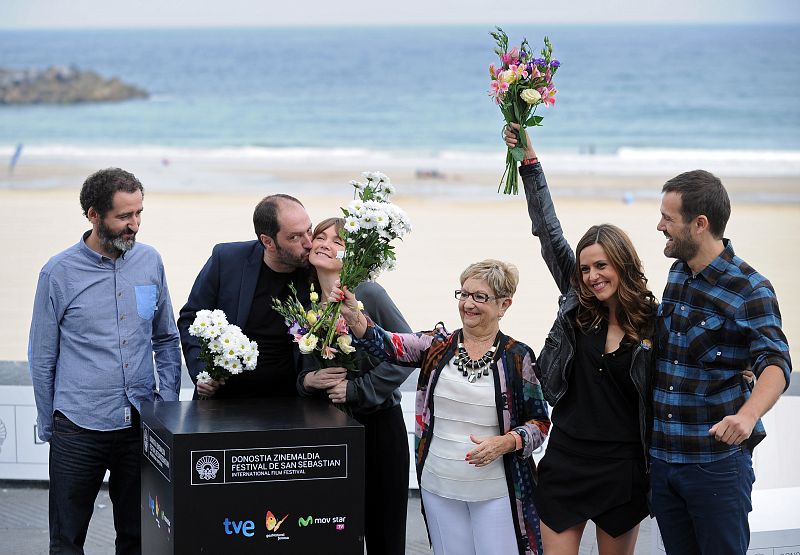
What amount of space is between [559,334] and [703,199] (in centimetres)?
60

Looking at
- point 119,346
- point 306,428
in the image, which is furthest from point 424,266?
point 306,428

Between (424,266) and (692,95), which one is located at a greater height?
(692,95)

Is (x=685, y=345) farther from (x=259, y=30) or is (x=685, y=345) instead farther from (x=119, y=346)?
(x=259, y=30)

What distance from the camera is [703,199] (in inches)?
122

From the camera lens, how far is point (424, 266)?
1092 cm

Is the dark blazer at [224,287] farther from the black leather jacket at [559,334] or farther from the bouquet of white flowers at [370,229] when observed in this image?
the black leather jacket at [559,334]

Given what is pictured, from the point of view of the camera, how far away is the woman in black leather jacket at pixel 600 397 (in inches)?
126

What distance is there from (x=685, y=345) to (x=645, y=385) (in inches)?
6.7

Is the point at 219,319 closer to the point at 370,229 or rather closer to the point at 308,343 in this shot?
the point at 308,343

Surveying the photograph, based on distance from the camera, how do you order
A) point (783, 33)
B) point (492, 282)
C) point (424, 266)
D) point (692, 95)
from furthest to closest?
point (783, 33), point (692, 95), point (424, 266), point (492, 282)

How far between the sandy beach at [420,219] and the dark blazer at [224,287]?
4.33 m

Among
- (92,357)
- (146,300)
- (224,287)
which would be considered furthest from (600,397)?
(92,357)

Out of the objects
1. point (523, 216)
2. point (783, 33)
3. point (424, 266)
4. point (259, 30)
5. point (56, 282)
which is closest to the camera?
point (56, 282)

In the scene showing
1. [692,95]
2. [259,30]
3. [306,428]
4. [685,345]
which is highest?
[259,30]
